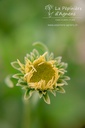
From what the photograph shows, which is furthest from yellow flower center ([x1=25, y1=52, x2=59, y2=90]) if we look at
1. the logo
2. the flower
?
the logo

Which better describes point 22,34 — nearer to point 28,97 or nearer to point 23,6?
point 23,6

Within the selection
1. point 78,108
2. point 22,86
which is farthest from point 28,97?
point 78,108

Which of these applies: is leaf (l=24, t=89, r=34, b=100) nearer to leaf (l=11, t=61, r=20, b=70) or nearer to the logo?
leaf (l=11, t=61, r=20, b=70)

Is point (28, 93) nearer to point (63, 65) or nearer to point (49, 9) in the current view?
point (63, 65)

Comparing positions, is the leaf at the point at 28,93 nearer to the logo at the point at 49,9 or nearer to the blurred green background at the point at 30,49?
the blurred green background at the point at 30,49

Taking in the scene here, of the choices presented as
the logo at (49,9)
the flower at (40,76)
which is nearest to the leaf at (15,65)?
the flower at (40,76)

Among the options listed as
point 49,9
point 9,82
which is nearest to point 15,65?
point 9,82
